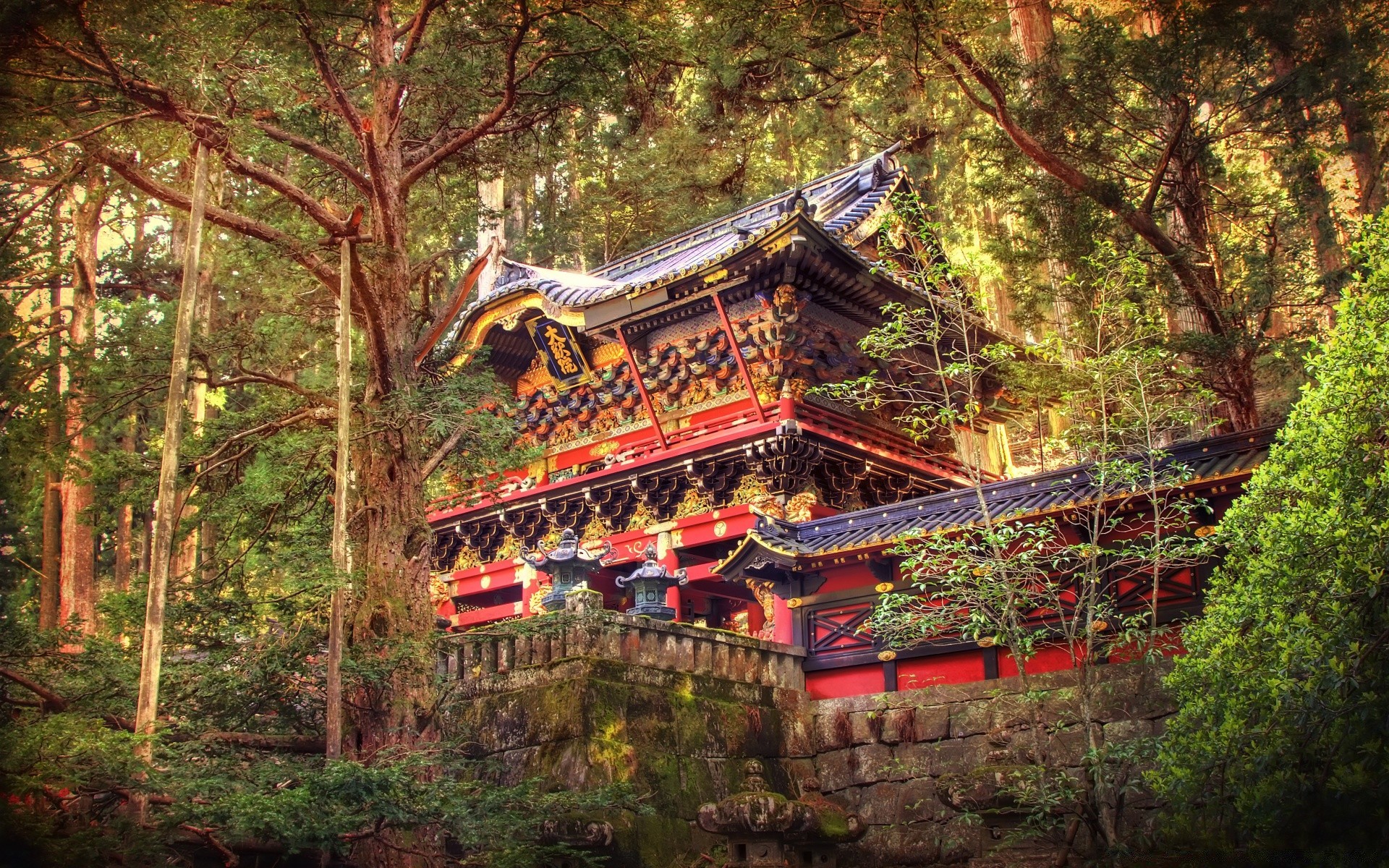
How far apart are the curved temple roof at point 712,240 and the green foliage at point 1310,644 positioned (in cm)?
781

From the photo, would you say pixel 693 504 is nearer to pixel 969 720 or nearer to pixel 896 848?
pixel 969 720

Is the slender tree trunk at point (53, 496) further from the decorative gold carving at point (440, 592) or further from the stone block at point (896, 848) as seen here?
the stone block at point (896, 848)

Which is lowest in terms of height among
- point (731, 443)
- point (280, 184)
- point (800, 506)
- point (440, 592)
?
point (440, 592)

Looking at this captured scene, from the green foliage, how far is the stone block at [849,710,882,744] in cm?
394

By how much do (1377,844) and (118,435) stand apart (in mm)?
19272

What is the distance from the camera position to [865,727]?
1088cm

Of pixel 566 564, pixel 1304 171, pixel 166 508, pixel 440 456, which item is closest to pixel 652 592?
pixel 566 564

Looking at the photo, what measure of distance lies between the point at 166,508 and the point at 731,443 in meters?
9.36

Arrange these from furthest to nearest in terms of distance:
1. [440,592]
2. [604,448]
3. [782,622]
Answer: [440,592] < [604,448] < [782,622]

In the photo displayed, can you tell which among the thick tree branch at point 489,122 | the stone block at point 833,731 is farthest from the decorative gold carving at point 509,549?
the thick tree branch at point 489,122

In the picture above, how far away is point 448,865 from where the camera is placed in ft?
25.6

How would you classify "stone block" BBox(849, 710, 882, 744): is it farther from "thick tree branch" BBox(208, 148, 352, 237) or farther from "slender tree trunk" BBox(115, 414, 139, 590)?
"slender tree trunk" BBox(115, 414, 139, 590)

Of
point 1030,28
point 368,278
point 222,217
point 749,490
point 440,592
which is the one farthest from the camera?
point 1030,28

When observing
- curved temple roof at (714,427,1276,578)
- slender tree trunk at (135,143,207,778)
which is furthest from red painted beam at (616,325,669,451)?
slender tree trunk at (135,143,207,778)
